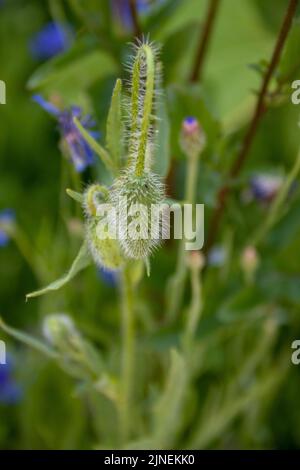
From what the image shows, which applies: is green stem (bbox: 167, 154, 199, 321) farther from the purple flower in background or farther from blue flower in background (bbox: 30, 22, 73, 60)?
blue flower in background (bbox: 30, 22, 73, 60)

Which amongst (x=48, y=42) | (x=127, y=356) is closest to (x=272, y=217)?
(x=127, y=356)

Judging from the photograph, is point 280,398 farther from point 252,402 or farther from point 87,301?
point 87,301

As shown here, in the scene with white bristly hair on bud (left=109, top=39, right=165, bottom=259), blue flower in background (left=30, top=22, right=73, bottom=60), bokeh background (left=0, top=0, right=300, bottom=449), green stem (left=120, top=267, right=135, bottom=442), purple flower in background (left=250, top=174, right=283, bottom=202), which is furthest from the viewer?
blue flower in background (left=30, top=22, right=73, bottom=60)

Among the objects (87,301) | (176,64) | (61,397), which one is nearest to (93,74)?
(176,64)

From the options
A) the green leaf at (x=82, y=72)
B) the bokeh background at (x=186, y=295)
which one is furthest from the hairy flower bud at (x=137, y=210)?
the green leaf at (x=82, y=72)

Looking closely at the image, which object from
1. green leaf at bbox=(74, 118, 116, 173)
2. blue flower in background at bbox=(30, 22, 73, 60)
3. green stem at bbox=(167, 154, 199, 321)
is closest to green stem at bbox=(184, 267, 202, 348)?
green stem at bbox=(167, 154, 199, 321)

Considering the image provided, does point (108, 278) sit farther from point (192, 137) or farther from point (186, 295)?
point (192, 137)
